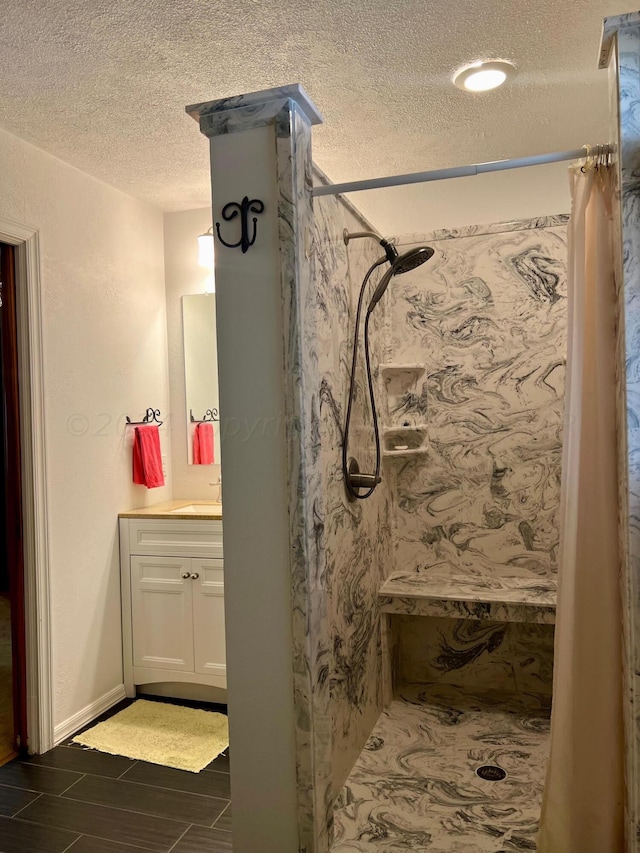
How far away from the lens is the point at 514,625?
3.12 m

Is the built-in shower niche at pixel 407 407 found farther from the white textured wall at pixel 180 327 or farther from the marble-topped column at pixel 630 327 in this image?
the marble-topped column at pixel 630 327

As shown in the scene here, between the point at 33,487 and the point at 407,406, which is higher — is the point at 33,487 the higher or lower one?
the lower one

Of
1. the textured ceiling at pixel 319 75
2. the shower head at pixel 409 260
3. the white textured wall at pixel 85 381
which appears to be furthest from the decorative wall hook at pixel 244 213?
the white textured wall at pixel 85 381

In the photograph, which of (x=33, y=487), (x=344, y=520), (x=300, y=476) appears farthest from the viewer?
(x=33, y=487)

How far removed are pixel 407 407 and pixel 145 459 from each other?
143 centimetres

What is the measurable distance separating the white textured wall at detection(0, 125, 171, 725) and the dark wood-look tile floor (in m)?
0.33

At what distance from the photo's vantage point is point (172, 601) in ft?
10.7

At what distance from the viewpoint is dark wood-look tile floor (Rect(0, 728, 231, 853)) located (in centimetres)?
217

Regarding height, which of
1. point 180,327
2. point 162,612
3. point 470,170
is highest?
point 470,170

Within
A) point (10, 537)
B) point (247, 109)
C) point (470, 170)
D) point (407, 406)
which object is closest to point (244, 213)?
point (247, 109)

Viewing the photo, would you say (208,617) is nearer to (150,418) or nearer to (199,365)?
(150,418)

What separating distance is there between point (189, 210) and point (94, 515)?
1.86 m

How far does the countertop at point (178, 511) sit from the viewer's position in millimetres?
3199

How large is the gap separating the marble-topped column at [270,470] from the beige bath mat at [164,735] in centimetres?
99
